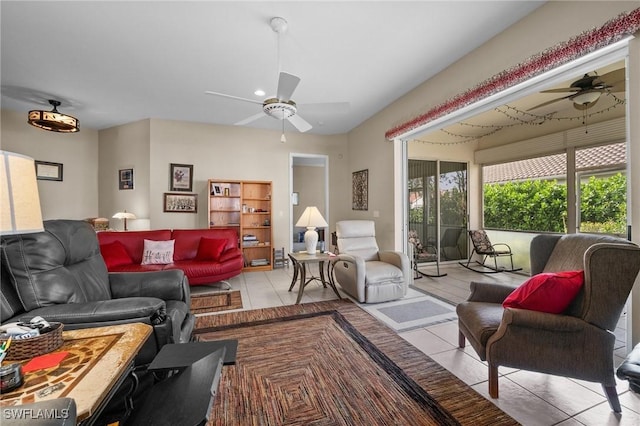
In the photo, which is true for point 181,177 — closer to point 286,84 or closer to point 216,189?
point 216,189

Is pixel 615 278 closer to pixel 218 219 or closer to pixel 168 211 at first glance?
pixel 218 219

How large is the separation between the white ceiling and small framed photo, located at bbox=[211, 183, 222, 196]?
4.91 feet

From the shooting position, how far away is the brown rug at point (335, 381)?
5.09ft

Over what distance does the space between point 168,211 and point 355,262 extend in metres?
3.85

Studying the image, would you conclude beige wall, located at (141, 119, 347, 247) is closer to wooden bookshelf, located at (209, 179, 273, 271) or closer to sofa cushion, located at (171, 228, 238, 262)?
wooden bookshelf, located at (209, 179, 273, 271)

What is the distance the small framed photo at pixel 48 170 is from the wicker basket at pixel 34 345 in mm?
5505

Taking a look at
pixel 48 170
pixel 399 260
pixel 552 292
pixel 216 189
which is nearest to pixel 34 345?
pixel 552 292

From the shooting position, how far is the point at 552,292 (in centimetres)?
155

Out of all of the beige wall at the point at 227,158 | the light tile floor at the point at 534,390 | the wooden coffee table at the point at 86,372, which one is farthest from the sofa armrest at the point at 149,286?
the beige wall at the point at 227,158

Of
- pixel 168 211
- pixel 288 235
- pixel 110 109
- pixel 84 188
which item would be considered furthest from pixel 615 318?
pixel 84 188

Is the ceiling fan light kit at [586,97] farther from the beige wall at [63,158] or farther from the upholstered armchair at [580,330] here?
the beige wall at [63,158]

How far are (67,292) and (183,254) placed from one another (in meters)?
2.66

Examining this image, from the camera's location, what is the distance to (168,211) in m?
5.07

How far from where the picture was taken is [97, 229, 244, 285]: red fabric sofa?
370 cm
